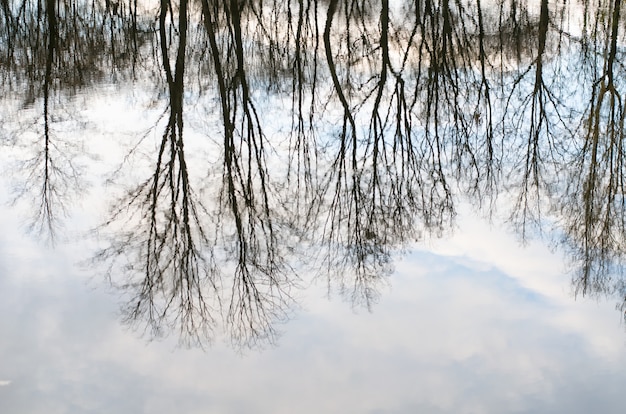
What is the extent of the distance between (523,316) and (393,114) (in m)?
5.20

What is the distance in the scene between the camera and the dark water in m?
6.22

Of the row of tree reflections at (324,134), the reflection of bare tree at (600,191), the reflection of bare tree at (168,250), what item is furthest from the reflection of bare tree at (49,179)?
the reflection of bare tree at (600,191)

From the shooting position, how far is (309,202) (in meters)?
9.17

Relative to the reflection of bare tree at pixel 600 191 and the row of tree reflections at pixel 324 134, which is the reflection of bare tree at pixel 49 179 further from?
the reflection of bare tree at pixel 600 191

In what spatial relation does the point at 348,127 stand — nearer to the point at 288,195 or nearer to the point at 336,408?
the point at 288,195

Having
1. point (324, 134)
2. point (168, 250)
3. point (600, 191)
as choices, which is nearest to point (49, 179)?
point (168, 250)

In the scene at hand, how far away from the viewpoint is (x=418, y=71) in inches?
504

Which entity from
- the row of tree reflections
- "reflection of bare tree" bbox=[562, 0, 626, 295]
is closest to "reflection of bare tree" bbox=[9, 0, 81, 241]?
the row of tree reflections

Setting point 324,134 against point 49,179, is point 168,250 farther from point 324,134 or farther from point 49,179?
point 324,134

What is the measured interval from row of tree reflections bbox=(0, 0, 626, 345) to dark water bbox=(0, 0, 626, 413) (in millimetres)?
42

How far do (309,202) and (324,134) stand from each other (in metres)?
1.80

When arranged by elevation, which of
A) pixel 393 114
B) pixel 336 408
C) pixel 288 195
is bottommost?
pixel 336 408

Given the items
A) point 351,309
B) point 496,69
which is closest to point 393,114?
point 496,69

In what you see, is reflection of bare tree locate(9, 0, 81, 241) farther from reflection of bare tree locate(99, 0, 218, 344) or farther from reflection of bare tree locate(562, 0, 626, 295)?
reflection of bare tree locate(562, 0, 626, 295)
